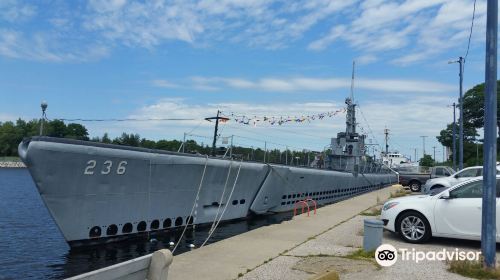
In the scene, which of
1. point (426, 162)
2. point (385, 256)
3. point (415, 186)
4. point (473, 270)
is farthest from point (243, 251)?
point (426, 162)

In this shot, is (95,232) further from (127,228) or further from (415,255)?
(415,255)

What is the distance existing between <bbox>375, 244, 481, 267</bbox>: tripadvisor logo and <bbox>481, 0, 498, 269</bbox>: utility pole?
794 millimetres

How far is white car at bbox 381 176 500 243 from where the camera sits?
909 centimetres

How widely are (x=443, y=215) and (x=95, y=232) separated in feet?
25.6

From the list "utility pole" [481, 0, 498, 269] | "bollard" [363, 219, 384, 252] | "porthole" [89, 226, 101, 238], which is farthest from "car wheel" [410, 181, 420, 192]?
"utility pole" [481, 0, 498, 269]

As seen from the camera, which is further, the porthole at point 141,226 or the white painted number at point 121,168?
the porthole at point 141,226

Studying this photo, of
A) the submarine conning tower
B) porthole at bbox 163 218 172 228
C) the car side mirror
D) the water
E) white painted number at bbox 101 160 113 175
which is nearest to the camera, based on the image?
the car side mirror

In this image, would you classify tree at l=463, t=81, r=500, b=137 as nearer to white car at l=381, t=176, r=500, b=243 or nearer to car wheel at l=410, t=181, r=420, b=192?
car wheel at l=410, t=181, r=420, b=192

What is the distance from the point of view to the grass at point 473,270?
684 cm

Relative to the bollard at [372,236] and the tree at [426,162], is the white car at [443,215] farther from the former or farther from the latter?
the tree at [426,162]

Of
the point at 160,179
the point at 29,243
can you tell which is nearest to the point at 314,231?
the point at 160,179

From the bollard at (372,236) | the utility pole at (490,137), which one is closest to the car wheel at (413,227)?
the bollard at (372,236)

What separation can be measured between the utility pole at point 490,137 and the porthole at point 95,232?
27.5 ft

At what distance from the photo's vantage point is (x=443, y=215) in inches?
368
